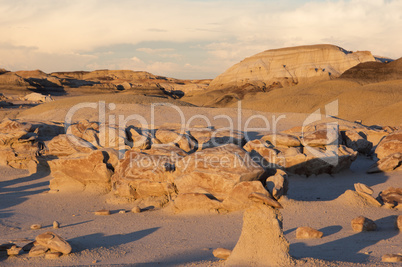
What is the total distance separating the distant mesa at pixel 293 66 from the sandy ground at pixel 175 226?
100 ft

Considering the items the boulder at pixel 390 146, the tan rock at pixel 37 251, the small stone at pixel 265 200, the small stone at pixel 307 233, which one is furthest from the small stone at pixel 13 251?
the boulder at pixel 390 146

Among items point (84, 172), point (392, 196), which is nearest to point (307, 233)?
point (392, 196)

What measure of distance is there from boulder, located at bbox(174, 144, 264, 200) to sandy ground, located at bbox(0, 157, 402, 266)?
0.48 m

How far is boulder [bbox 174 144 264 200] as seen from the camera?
6070 mm

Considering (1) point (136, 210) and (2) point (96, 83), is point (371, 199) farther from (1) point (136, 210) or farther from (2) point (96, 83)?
(2) point (96, 83)

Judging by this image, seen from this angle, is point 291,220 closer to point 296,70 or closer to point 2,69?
point 296,70

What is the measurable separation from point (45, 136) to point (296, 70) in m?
32.1

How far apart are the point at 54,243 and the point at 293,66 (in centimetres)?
3874

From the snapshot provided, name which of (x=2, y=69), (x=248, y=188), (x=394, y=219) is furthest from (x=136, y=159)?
(x=2, y=69)

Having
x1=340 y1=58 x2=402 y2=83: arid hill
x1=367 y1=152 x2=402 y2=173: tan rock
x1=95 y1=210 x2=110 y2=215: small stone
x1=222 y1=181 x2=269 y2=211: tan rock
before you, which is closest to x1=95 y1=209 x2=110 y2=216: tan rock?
x1=95 y1=210 x2=110 y2=215: small stone

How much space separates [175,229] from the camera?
17.0ft

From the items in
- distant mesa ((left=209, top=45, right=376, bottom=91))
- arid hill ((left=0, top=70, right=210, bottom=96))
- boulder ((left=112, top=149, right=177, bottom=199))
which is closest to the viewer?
boulder ((left=112, top=149, right=177, bottom=199))

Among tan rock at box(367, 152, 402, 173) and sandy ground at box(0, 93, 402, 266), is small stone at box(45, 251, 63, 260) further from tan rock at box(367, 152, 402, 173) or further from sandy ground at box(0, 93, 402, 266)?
tan rock at box(367, 152, 402, 173)

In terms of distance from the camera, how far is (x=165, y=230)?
5168 millimetres
